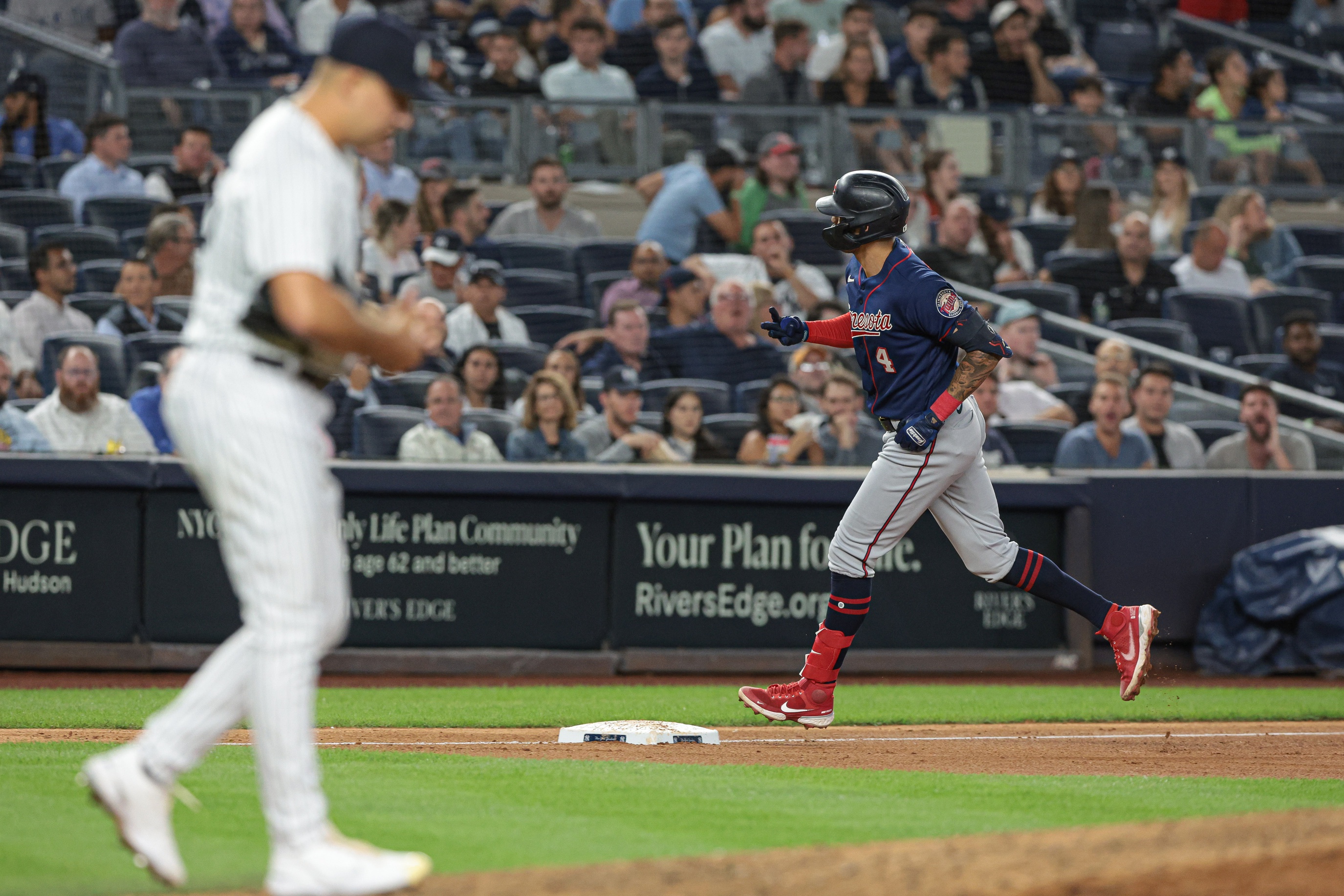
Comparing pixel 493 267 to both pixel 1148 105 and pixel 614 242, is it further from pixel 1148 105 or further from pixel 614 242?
pixel 1148 105

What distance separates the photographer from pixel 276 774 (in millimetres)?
3445

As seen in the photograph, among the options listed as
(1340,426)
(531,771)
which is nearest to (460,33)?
(1340,426)

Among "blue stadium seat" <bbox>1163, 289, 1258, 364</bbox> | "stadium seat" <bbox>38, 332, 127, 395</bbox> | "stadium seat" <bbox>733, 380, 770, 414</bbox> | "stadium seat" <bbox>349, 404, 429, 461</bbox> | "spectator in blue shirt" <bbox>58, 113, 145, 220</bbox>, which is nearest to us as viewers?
"stadium seat" <bbox>349, 404, 429, 461</bbox>

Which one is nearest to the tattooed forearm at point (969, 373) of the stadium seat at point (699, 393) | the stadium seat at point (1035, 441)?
the stadium seat at point (699, 393)

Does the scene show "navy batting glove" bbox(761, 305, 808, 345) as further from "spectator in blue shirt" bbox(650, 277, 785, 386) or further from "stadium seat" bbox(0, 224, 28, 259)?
"stadium seat" bbox(0, 224, 28, 259)

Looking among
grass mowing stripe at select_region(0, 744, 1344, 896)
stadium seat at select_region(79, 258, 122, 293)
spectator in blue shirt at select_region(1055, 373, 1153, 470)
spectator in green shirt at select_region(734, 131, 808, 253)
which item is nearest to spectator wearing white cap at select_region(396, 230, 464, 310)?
stadium seat at select_region(79, 258, 122, 293)

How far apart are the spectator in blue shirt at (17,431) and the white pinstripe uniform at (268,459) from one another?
6.99 metres

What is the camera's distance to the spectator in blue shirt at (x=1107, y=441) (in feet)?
37.0

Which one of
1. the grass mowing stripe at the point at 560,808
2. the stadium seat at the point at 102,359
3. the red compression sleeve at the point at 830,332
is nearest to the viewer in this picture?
the grass mowing stripe at the point at 560,808

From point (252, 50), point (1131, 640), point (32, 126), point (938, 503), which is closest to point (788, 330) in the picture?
point (938, 503)

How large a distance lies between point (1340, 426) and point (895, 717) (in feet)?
18.8

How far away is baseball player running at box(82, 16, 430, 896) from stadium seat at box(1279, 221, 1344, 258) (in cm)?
1362

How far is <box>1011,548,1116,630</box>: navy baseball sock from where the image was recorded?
7.02 metres

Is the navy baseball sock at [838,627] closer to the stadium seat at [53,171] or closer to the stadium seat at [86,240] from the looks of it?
the stadium seat at [86,240]
